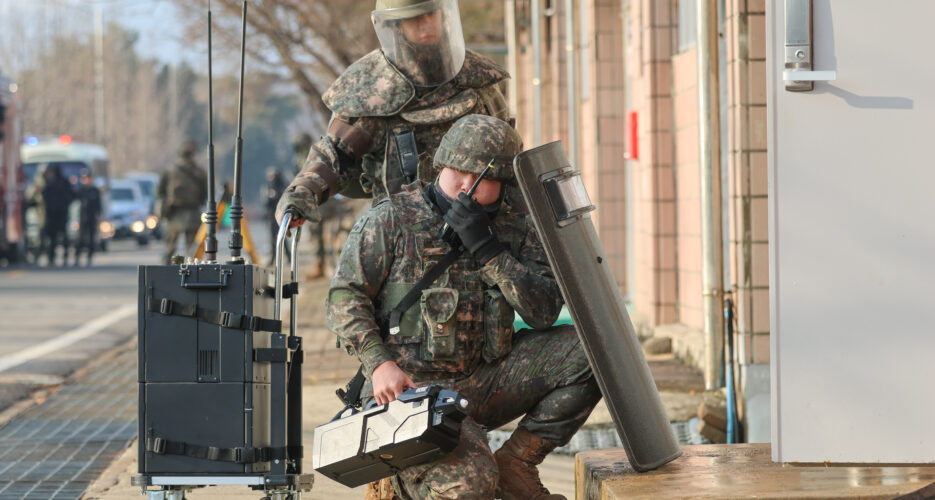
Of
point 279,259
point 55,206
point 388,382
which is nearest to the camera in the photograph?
point 388,382

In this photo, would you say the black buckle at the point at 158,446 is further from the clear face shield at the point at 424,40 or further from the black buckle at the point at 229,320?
the clear face shield at the point at 424,40

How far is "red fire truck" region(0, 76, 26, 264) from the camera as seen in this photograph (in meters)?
25.8

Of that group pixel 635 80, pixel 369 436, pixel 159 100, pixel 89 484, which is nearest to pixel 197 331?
pixel 369 436

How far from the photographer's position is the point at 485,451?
4344mm

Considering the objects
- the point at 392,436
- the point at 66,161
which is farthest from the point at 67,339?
the point at 66,161

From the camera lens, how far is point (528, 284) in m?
4.45

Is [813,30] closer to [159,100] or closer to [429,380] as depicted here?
[429,380]

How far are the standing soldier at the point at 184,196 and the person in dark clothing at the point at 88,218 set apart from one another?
8.97 metres

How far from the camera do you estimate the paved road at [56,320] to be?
10.9 meters

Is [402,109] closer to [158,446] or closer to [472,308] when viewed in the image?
[472,308]

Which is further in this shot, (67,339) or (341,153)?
(67,339)

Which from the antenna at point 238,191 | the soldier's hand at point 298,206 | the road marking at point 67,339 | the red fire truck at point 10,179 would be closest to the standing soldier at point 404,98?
the soldier's hand at point 298,206

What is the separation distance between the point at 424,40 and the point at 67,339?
8969mm

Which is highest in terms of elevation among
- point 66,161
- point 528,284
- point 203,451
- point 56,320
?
point 66,161
